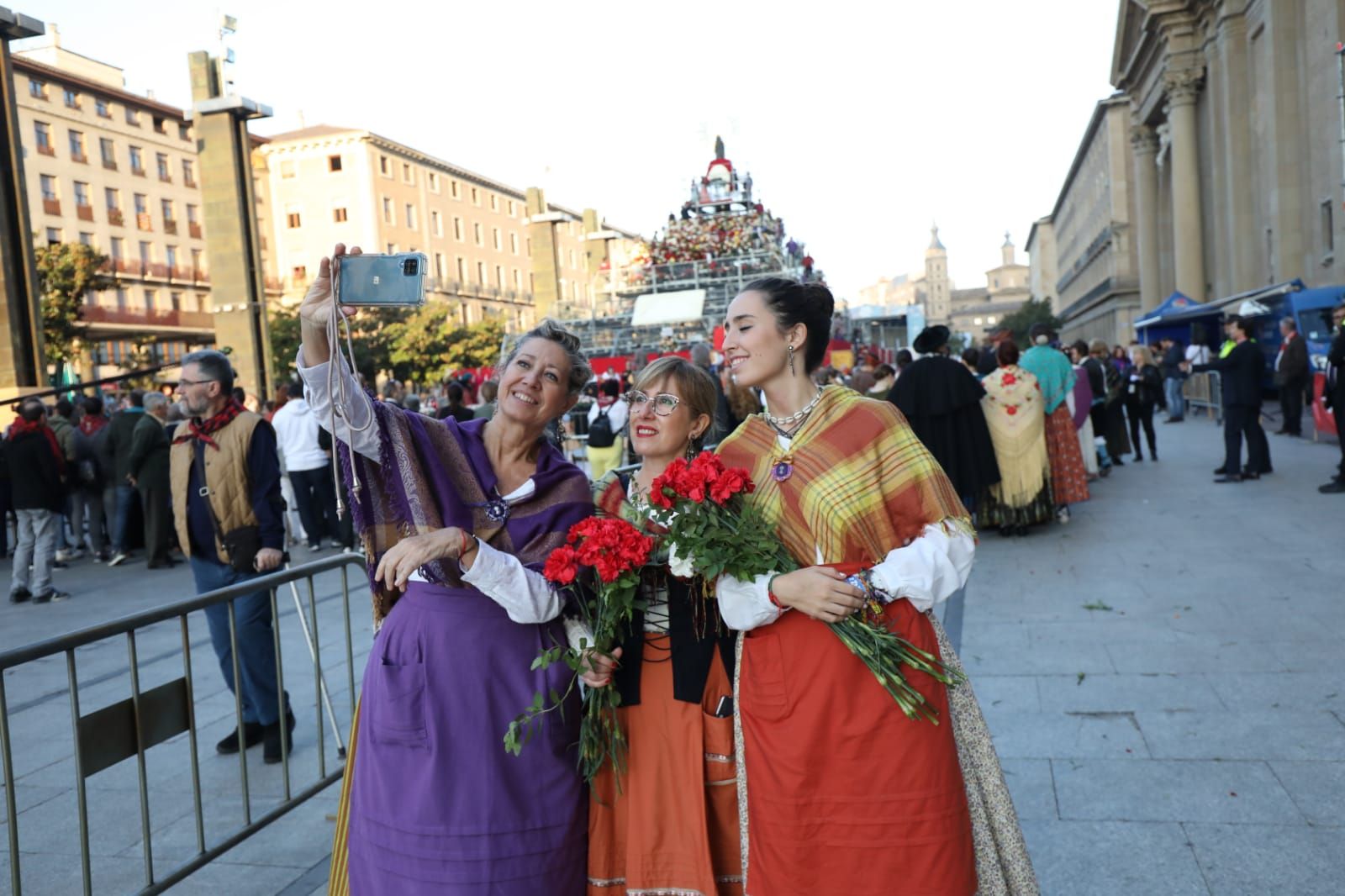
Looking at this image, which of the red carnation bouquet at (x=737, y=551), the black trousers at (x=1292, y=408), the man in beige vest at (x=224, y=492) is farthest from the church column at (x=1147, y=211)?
the red carnation bouquet at (x=737, y=551)

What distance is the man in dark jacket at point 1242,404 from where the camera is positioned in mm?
12180

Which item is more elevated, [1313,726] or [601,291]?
[601,291]

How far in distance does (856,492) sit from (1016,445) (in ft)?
26.8

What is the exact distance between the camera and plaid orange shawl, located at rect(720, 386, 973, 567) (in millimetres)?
2619

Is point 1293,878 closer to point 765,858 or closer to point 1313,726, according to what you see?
point 1313,726

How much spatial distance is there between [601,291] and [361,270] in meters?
31.4

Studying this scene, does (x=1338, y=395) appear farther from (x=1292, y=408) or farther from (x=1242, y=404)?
(x=1292, y=408)

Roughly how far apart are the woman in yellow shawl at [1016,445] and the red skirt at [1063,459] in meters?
0.17

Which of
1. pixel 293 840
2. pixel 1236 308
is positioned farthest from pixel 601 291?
pixel 293 840

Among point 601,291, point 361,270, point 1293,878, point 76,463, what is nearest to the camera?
point 361,270

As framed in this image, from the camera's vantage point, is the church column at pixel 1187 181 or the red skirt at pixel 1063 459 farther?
the church column at pixel 1187 181

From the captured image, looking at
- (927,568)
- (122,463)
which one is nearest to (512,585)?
(927,568)

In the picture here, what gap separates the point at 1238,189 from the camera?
30312 millimetres

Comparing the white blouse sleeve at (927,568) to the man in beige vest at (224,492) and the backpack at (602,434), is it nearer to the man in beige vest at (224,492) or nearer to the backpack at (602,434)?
the man in beige vest at (224,492)
